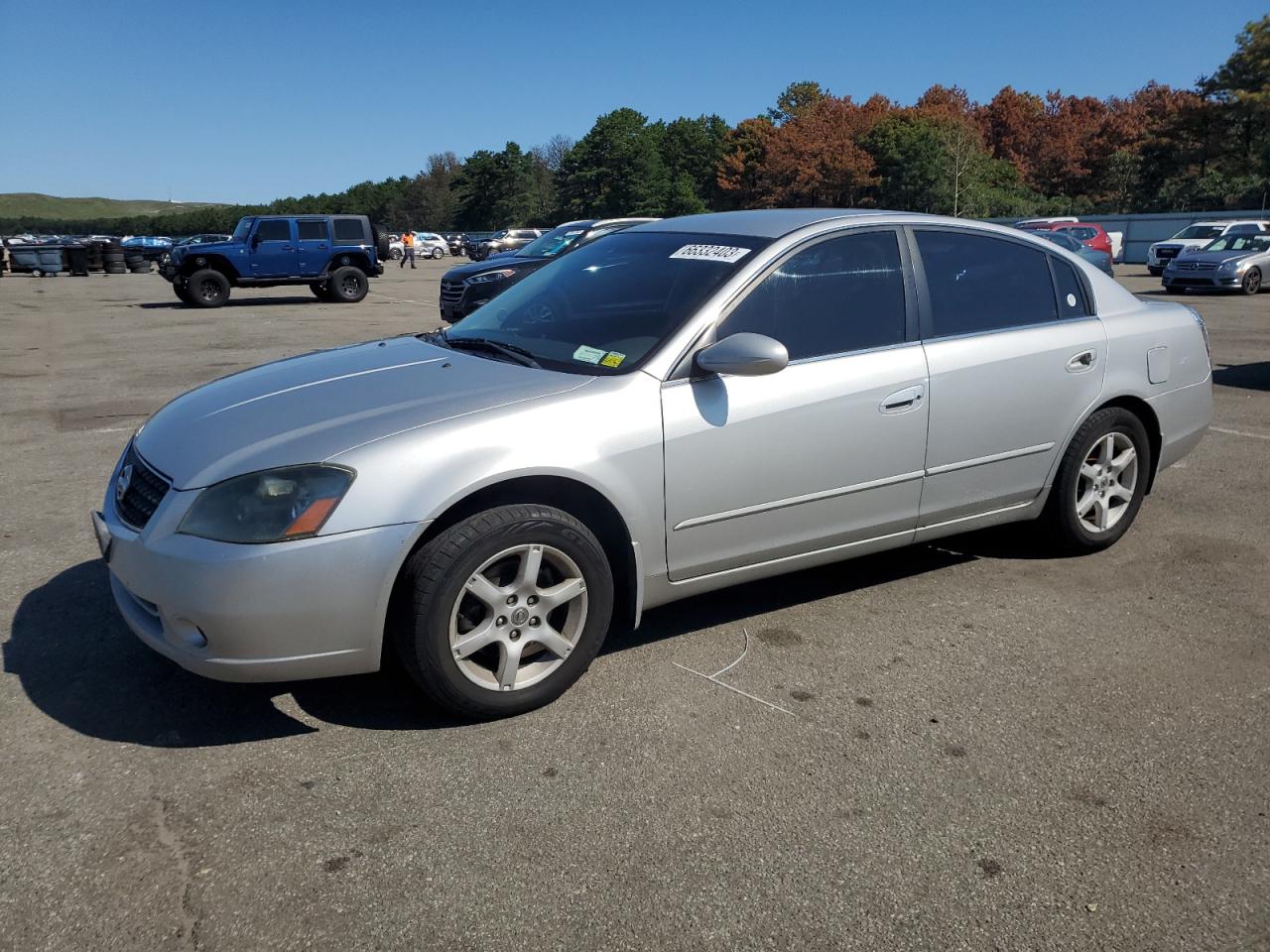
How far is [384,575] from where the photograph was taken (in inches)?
115

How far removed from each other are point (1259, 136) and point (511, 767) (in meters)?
69.7

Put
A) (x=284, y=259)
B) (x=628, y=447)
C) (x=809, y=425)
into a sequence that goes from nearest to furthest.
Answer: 1. (x=628, y=447)
2. (x=809, y=425)
3. (x=284, y=259)

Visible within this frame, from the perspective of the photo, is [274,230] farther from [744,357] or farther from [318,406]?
[744,357]

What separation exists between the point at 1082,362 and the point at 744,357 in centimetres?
190

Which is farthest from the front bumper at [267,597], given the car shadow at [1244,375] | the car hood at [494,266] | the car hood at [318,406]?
the car hood at [494,266]

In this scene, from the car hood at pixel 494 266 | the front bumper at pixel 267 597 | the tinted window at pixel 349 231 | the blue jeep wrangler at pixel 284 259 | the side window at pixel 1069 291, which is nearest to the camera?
the front bumper at pixel 267 597

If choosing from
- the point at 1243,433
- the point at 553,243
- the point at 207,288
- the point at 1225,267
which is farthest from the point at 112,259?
the point at 1243,433

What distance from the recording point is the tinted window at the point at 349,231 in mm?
22417

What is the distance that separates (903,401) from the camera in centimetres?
385

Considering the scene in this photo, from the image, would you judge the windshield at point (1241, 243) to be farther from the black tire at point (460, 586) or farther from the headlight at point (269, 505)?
the headlight at point (269, 505)

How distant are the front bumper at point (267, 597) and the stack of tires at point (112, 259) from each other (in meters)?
42.4

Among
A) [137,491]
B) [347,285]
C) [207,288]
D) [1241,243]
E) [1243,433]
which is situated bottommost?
[1243,433]

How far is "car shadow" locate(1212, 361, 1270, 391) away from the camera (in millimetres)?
9553

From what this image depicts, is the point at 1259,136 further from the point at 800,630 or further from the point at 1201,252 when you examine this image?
the point at 800,630
